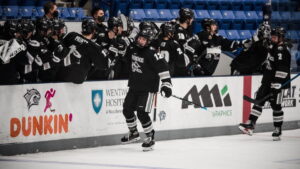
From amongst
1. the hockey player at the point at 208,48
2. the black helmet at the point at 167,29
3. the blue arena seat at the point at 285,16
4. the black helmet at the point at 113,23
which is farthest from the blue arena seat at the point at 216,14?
the black helmet at the point at 113,23

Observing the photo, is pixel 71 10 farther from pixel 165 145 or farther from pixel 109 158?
pixel 109 158

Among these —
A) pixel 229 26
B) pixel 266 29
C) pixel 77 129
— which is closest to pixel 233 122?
pixel 266 29

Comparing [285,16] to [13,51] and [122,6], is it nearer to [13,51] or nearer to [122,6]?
[122,6]

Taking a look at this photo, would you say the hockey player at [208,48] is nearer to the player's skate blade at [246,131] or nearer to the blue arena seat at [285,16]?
the player's skate blade at [246,131]

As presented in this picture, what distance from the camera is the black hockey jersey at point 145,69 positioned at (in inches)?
358

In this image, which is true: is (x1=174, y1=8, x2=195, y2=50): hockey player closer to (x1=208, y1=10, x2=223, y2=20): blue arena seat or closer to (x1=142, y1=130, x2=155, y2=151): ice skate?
(x1=142, y1=130, x2=155, y2=151): ice skate

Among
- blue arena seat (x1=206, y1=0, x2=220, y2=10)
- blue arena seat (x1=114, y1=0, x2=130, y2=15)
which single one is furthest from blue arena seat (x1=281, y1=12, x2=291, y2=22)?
blue arena seat (x1=114, y1=0, x2=130, y2=15)

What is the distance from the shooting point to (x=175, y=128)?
415 inches

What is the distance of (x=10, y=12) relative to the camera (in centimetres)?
1352

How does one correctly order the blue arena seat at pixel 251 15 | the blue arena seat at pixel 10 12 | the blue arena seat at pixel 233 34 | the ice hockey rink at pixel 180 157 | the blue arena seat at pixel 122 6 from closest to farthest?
the ice hockey rink at pixel 180 157 → the blue arena seat at pixel 10 12 → the blue arena seat at pixel 122 6 → the blue arena seat at pixel 233 34 → the blue arena seat at pixel 251 15

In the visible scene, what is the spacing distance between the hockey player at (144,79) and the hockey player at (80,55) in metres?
0.50

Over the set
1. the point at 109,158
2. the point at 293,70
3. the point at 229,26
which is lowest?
the point at 109,158

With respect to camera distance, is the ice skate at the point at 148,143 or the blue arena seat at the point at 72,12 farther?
the blue arena seat at the point at 72,12

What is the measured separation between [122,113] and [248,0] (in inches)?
374
